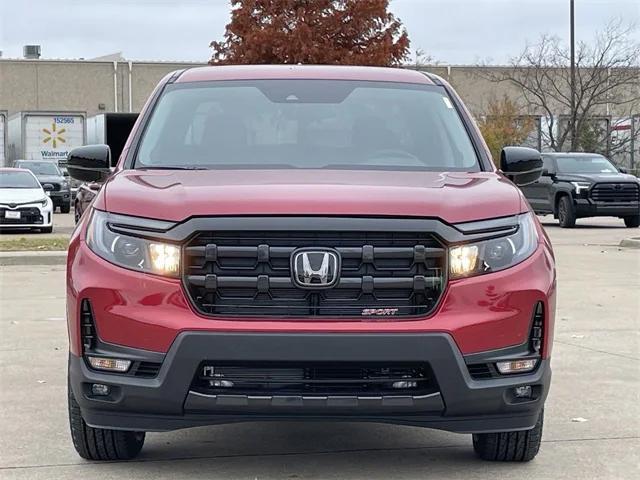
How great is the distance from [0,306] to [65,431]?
18.0 ft

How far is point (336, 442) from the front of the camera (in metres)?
5.46

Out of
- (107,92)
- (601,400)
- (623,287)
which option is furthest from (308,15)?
(601,400)

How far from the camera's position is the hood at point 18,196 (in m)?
21.2

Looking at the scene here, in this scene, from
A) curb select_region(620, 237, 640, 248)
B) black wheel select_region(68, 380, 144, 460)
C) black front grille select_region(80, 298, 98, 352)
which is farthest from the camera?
curb select_region(620, 237, 640, 248)

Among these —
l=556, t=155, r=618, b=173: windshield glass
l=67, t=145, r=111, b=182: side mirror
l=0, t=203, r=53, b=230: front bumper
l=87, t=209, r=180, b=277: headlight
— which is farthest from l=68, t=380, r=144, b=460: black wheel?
l=556, t=155, r=618, b=173: windshield glass

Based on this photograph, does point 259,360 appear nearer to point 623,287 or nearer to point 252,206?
point 252,206

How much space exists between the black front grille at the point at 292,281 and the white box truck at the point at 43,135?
4286 centimetres

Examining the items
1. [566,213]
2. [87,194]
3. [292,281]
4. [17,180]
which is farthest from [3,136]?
[292,281]

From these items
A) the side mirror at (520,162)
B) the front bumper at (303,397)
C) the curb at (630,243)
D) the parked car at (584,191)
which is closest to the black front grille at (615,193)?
the parked car at (584,191)

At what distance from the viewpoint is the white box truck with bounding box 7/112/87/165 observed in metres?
46.5

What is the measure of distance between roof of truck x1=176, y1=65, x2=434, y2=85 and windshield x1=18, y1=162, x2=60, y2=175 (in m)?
28.2

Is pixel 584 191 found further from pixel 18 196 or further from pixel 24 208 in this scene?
pixel 18 196

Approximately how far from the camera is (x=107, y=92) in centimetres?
5353

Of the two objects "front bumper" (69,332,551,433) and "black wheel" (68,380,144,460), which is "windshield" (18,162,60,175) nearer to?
"black wheel" (68,380,144,460)
